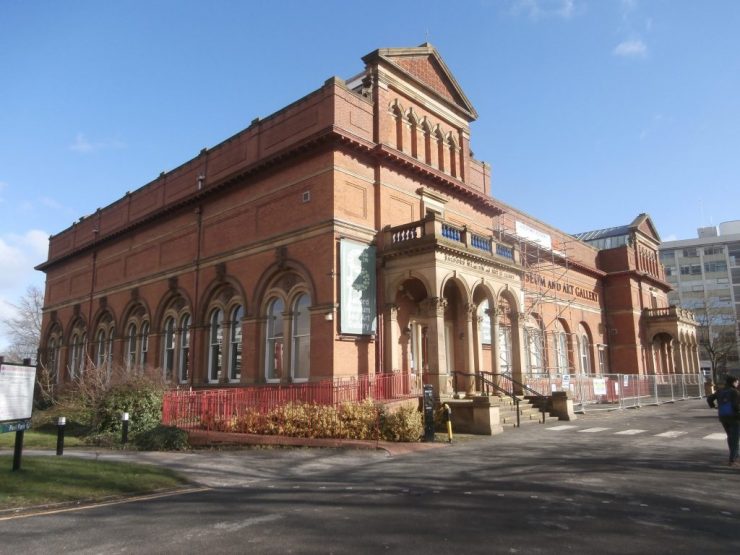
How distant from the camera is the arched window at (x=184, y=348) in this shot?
85.8ft

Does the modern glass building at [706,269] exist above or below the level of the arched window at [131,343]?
above

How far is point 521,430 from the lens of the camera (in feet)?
55.5

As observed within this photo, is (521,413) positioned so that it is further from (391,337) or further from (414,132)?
(414,132)

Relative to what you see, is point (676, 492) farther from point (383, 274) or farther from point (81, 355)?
point (81, 355)

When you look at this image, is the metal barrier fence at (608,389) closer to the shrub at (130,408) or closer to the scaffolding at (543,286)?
the scaffolding at (543,286)

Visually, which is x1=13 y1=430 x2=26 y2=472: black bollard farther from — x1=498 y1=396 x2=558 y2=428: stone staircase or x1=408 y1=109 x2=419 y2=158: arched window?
x1=408 y1=109 x2=419 y2=158: arched window

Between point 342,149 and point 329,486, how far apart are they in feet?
44.5

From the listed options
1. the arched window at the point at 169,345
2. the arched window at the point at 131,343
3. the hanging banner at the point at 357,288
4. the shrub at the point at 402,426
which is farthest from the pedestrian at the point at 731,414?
the arched window at the point at 131,343

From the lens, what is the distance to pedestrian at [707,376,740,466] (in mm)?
10484

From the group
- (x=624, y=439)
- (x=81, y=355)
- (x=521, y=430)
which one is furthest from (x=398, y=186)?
(x=81, y=355)

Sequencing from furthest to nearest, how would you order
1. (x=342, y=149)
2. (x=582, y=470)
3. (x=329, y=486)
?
(x=342, y=149) → (x=582, y=470) → (x=329, y=486)

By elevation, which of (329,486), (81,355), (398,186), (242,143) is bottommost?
(329,486)

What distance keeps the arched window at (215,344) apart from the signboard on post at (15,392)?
1361 centimetres

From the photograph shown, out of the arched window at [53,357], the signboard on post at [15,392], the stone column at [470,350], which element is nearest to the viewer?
the signboard on post at [15,392]
